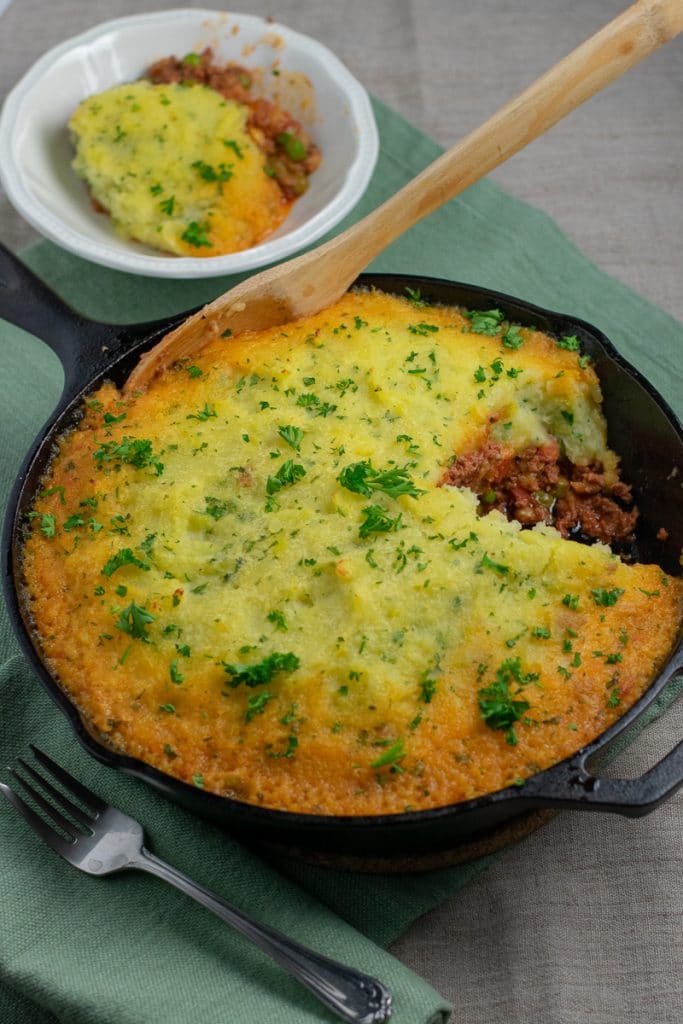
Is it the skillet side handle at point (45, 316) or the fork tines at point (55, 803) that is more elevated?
the skillet side handle at point (45, 316)

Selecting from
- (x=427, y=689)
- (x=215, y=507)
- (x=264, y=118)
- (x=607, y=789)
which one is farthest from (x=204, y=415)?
(x=264, y=118)

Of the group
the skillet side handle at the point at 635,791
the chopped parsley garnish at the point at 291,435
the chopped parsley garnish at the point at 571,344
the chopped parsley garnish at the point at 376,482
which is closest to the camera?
the skillet side handle at the point at 635,791

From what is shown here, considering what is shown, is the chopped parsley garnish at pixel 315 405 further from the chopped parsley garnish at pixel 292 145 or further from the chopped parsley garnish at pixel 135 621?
the chopped parsley garnish at pixel 292 145

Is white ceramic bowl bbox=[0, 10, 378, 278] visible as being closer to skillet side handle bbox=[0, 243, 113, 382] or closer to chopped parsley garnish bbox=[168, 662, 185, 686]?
skillet side handle bbox=[0, 243, 113, 382]

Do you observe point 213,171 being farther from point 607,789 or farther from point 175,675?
point 607,789

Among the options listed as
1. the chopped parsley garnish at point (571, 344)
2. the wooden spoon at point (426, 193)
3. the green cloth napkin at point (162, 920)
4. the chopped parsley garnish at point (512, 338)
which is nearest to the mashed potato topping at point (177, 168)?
the wooden spoon at point (426, 193)
